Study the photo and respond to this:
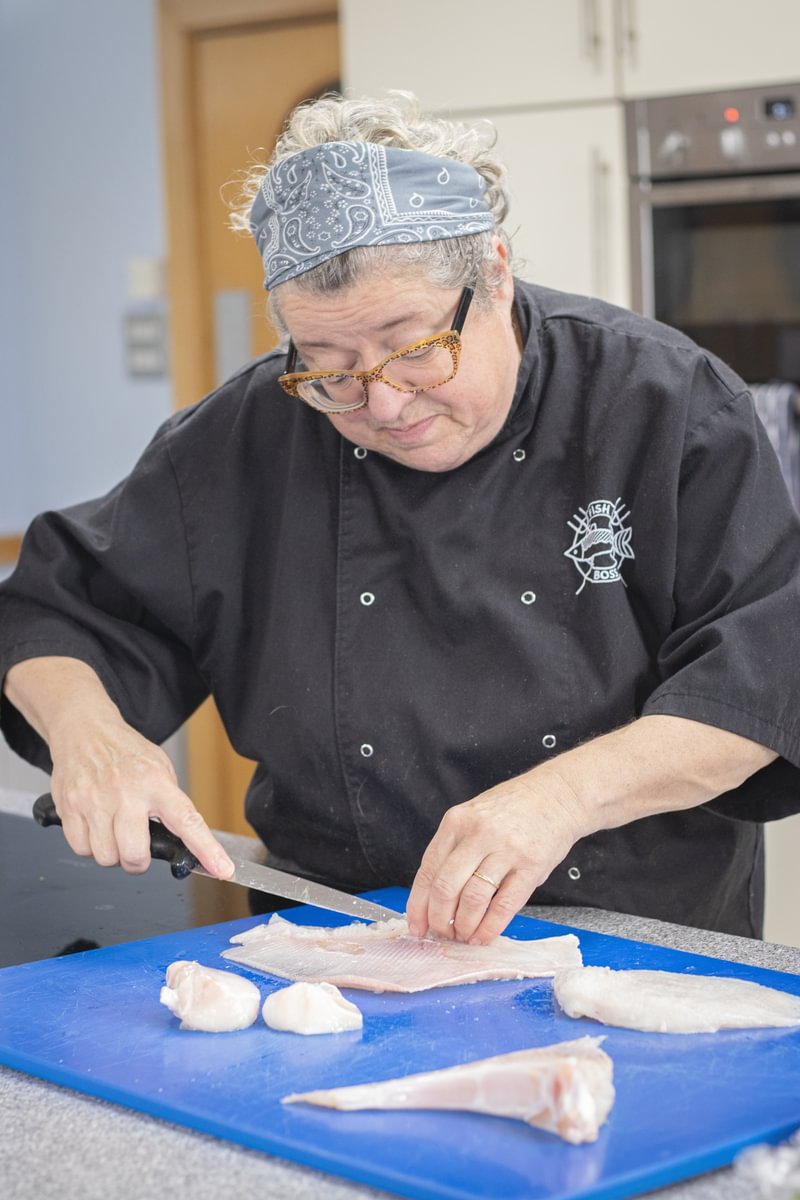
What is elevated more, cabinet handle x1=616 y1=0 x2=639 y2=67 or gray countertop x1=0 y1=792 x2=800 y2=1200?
cabinet handle x1=616 y1=0 x2=639 y2=67

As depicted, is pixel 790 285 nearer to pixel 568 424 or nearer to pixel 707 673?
pixel 568 424

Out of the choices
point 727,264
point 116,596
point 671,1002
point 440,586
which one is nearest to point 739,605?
point 440,586

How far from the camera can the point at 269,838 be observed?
59.1 inches

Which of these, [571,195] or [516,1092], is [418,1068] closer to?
[516,1092]

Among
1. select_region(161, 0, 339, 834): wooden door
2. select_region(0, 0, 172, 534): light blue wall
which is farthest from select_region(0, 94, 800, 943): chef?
select_region(0, 0, 172, 534): light blue wall

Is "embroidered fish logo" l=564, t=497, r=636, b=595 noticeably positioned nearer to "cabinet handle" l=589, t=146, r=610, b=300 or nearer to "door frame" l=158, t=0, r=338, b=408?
"cabinet handle" l=589, t=146, r=610, b=300

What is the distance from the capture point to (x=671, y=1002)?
0.99 metres

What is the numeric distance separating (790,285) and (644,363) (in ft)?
4.22

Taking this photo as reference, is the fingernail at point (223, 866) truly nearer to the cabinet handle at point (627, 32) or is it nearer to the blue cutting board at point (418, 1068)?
the blue cutting board at point (418, 1068)

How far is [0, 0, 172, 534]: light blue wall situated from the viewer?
3861 mm

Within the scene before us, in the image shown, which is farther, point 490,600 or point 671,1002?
point 490,600

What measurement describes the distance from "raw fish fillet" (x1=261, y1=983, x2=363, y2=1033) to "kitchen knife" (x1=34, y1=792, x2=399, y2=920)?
0.25 m

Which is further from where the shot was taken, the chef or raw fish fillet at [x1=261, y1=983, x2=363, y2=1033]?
the chef

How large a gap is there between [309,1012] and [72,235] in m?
3.36
